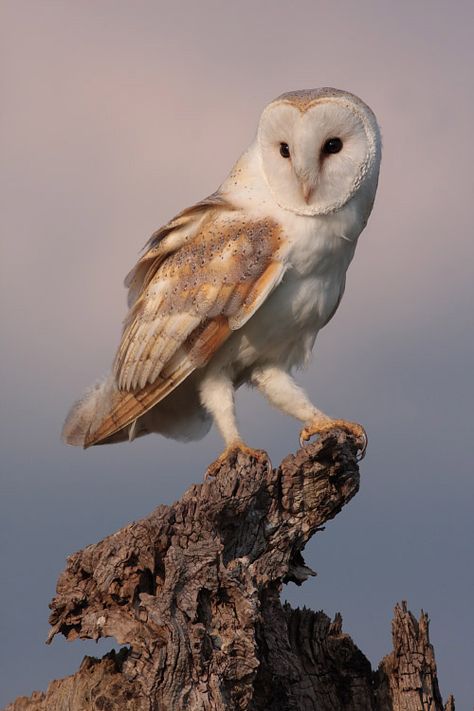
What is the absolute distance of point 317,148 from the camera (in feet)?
23.0

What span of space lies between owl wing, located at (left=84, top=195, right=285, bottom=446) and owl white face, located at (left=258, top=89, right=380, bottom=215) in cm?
29

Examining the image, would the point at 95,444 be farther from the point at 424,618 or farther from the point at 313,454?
the point at 424,618

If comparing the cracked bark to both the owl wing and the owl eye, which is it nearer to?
the owl wing

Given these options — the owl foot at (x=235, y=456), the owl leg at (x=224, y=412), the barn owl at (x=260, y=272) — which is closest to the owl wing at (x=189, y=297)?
the barn owl at (x=260, y=272)

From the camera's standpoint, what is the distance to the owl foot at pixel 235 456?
6680 mm

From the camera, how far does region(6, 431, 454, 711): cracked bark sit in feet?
17.1

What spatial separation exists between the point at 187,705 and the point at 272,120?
3605mm

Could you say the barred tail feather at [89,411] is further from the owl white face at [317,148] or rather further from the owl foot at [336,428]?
the owl white face at [317,148]

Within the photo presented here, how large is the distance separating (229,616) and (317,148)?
298cm

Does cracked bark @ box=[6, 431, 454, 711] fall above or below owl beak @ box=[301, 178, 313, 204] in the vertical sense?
below

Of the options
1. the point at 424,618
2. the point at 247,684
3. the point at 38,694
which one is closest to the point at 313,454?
the point at 424,618

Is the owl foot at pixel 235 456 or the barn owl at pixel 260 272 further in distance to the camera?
the barn owl at pixel 260 272

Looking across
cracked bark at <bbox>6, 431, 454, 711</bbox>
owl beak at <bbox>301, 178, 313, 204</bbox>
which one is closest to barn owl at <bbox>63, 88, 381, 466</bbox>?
owl beak at <bbox>301, 178, 313, 204</bbox>

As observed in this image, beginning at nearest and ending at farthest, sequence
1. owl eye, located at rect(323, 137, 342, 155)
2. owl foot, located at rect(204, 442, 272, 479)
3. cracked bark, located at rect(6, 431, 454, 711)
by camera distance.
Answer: cracked bark, located at rect(6, 431, 454, 711) → owl foot, located at rect(204, 442, 272, 479) → owl eye, located at rect(323, 137, 342, 155)
